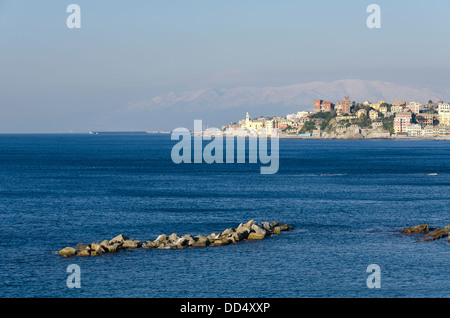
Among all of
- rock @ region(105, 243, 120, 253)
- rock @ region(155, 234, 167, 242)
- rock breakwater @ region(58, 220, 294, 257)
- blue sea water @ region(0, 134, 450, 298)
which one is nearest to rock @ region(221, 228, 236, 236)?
rock breakwater @ region(58, 220, 294, 257)

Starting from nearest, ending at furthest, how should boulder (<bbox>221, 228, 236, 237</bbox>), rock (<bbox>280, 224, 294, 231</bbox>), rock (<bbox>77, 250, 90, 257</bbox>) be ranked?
rock (<bbox>77, 250, 90, 257</bbox>), boulder (<bbox>221, 228, 236, 237</bbox>), rock (<bbox>280, 224, 294, 231</bbox>)

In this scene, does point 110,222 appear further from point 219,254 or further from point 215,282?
point 215,282

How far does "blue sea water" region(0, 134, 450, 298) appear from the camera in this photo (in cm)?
2953

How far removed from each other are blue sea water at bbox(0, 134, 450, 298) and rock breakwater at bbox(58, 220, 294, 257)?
835 mm

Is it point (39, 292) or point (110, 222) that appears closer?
point (39, 292)

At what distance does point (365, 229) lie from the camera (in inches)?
1721

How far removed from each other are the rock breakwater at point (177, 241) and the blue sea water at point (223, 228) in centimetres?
84

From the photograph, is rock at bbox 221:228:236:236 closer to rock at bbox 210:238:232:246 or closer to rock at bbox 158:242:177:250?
rock at bbox 210:238:232:246

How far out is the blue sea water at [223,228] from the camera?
29.5 metres

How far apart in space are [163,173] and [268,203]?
4335 centimetres

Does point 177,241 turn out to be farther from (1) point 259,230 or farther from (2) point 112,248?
(1) point 259,230

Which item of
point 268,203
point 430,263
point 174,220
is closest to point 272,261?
point 430,263
